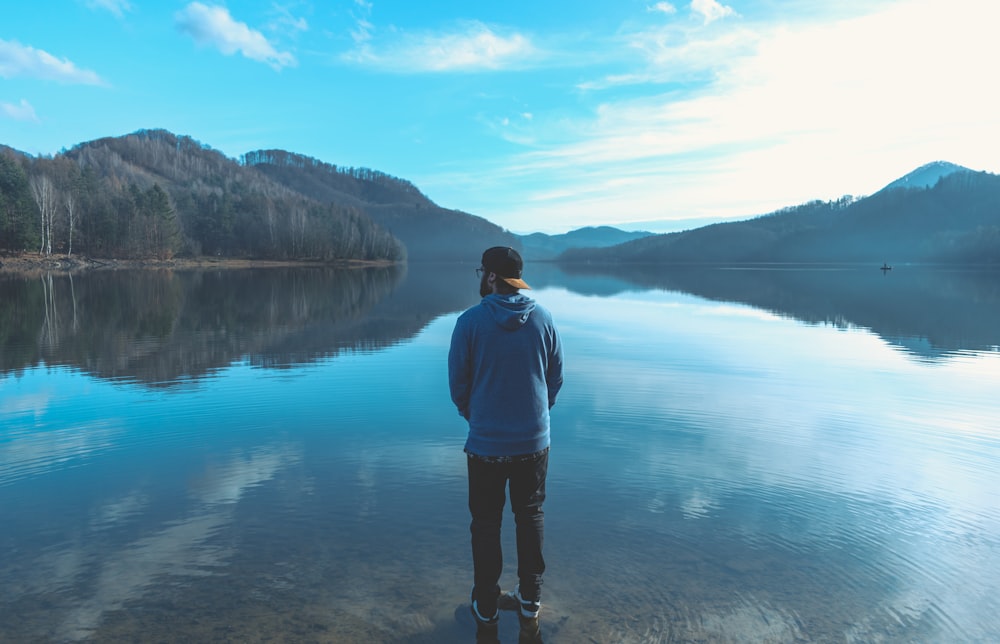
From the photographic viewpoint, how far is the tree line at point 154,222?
8056 cm

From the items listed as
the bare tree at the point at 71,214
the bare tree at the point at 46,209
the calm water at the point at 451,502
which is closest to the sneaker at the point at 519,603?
the calm water at the point at 451,502

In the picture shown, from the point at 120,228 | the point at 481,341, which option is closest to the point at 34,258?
the point at 120,228

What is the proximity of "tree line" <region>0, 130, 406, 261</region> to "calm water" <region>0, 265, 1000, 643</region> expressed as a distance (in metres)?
83.7

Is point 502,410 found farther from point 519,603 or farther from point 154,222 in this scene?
point 154,222

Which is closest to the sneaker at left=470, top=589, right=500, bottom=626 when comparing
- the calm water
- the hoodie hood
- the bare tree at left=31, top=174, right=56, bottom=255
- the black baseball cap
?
the calm water

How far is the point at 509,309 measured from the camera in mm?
4207

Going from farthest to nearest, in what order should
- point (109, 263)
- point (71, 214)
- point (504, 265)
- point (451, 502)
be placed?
1. point (109, 263)
2. point (71, 214)
3. point (451, 502)
4. point (504, 265)

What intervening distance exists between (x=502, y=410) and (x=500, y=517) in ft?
2.87

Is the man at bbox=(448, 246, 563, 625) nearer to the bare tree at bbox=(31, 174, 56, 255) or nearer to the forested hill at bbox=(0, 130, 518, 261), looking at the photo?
the forested hill at bbox=(0, 130, 518, 261)

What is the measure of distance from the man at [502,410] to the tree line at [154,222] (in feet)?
309

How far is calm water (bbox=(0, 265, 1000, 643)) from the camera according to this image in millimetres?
4645

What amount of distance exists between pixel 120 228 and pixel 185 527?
107 meters

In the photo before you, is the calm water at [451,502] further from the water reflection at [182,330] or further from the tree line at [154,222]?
the tree line at [154,222]

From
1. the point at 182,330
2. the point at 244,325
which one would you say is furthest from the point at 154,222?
the point at 182,330
